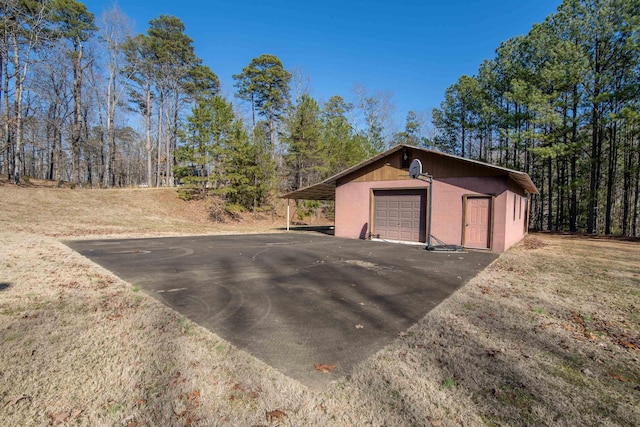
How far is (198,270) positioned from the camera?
646cm

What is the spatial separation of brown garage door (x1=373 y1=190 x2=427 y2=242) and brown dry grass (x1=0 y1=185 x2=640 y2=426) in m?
7.33

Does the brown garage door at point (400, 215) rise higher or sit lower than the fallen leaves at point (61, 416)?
higher

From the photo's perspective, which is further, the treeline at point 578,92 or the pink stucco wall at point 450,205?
the treeline at point 578,92

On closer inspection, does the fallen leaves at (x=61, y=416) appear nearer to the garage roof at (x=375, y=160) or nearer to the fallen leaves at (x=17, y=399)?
the fallen leaves at (x=17, y=399)

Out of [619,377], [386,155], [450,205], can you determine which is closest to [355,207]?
[386,155]

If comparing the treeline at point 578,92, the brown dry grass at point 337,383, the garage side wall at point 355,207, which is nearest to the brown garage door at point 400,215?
the garage side wall at point 355,207

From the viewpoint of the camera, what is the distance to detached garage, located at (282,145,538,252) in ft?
35.0

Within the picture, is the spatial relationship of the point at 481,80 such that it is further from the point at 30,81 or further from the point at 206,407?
the point at 30,81

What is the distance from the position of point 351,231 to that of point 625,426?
1230cm

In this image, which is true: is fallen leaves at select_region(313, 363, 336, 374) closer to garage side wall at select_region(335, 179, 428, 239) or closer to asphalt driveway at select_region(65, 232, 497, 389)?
asphalt driveway at select_region(65, 232, 497, 389)

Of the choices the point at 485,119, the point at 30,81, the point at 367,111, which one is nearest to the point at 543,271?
the point at 485,119

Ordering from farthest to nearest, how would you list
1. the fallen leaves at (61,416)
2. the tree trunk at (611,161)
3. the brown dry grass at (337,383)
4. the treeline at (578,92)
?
the tree trunk at (611,161) → the treeline at (578,92) → the brown dry grass at (337,383) → the fallen leaves at (61,416)

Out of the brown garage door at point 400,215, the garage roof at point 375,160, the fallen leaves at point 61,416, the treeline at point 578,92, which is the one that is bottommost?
the fallen leaves at point 61,416

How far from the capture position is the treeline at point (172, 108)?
69.1 ft
